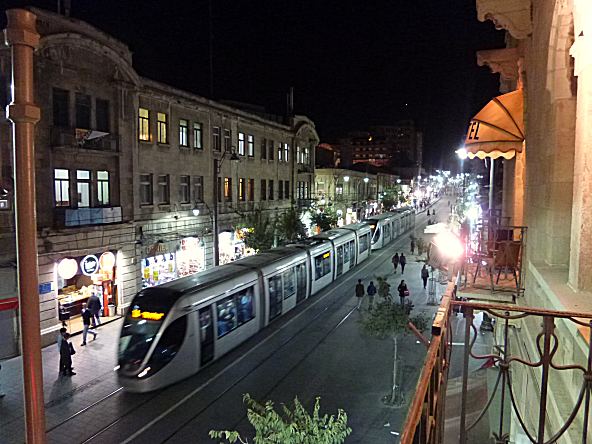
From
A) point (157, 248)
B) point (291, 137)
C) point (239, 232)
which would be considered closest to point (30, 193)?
point (157, 248)

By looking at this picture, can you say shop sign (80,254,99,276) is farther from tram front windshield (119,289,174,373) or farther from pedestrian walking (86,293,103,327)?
tram front windshield (119,289,174,373)

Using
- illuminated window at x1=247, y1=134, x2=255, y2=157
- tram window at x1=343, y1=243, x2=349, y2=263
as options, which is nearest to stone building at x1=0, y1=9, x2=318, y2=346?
illuminated window at x1=247, y1=134, x2=255, y2=157

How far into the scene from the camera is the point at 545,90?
23.3 feet

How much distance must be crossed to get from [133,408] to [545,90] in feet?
41.7

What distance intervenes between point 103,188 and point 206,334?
35.1 feet

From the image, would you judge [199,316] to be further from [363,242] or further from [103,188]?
[363,242]

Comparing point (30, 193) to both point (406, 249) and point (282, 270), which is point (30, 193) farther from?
point (406, 249)

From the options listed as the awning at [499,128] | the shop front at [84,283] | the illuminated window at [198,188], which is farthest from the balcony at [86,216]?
the awning at [499,128]

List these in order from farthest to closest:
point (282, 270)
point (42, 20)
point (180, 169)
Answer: point (180, 169), point (282, 270), point (42, 20)

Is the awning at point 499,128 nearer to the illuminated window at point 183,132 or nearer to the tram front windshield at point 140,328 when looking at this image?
the tram front windshield at point 140,328

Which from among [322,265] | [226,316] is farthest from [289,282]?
[226,316]

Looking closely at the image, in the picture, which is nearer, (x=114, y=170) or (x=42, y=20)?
(x=42, y=20)

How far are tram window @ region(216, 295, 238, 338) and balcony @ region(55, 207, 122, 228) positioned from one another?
8.17 m

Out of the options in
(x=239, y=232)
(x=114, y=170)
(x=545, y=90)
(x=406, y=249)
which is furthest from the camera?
(x=406, y=249)
